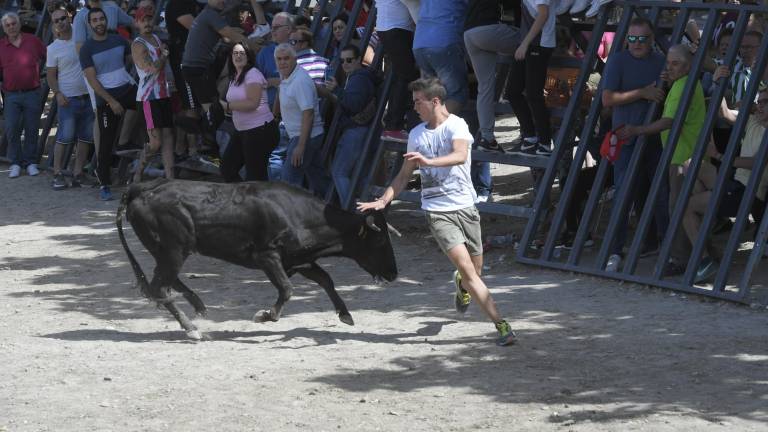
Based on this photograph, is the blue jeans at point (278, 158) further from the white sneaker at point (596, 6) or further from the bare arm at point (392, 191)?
the bare arm at point (392, 191)

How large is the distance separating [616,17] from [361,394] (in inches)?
240

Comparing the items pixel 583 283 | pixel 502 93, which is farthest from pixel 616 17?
pixel 583 283

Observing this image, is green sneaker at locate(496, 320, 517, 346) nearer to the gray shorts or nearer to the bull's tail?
the gray shorts

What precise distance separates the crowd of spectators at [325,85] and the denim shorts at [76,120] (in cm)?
2

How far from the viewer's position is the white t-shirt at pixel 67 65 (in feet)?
55.1

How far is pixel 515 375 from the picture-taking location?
8562 millimetres

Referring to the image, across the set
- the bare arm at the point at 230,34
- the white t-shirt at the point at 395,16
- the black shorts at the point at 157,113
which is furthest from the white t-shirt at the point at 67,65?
the white t-shirt at the point at 395,16

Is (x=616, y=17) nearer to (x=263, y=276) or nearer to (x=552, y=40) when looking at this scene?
(x=552, y=40)

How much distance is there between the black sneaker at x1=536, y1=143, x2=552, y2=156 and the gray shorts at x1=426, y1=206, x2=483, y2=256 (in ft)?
9.95

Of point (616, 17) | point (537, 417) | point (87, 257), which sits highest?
point (616, 17)

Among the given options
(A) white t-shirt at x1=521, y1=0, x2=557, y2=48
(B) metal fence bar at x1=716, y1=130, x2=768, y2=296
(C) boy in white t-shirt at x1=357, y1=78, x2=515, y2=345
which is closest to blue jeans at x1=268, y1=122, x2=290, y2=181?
(A) white t-shirt at x1=521, y1=0, x2=557, y2=48

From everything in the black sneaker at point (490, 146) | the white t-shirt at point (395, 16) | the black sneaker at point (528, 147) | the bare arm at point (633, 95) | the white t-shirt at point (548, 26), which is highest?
the white t-shirt at point (548, 26)

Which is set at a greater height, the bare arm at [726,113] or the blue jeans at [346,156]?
the bare arm at [726,113]

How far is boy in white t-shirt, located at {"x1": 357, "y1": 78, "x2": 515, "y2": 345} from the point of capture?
9.09 metres
